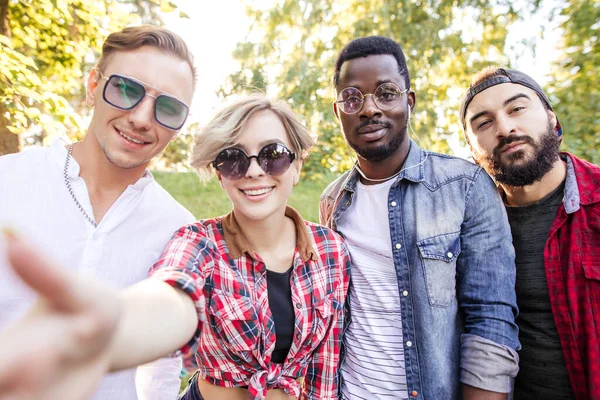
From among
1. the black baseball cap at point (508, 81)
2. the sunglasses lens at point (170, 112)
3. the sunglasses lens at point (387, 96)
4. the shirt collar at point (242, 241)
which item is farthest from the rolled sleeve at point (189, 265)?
the black baseball cap at point (508, 81)

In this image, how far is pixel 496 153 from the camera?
2.03 meters

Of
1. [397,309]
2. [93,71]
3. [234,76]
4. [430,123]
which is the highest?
[234,76]

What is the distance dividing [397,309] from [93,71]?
79.9 inches

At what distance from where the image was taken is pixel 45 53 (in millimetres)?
4090

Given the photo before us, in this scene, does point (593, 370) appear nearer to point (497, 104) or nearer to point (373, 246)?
point (373, 246)

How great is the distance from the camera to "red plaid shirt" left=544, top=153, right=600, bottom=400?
5.47 feet

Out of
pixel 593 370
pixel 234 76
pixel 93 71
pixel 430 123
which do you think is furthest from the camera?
pixel 234 76

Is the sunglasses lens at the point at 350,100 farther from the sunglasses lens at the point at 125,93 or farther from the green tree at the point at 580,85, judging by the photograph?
the green tree at the point at 580,85

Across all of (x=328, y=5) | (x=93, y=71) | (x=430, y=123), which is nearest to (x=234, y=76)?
(x=328, y=5)

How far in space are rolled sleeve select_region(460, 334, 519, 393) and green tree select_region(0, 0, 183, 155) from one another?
3.13m

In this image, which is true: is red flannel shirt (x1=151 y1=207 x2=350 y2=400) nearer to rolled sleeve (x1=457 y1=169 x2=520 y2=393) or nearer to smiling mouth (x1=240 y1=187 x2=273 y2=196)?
smiling mouth (x1=240 y1=187 x2=273 y2=196)

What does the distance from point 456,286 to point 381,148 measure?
0.82 metres

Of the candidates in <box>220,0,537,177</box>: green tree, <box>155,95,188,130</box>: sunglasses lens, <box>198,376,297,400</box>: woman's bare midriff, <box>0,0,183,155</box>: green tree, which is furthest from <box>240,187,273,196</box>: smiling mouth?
<box>220,0,537,177</box>: green tree

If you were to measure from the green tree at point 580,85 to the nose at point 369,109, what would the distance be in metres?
4.39
